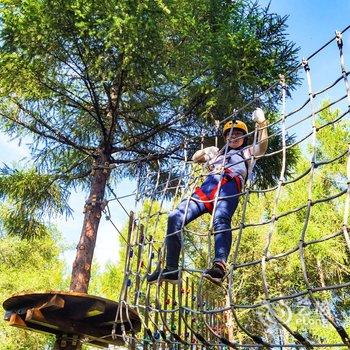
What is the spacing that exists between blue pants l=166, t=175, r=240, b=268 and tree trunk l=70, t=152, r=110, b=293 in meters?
1.81

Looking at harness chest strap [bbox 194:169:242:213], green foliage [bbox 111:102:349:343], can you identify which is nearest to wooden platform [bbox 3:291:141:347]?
harness chest strap [bbox 194:169:242:213]

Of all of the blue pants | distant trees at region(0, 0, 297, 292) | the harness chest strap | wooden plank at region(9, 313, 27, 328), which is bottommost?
wooden plank at region(9, 313, 27, 328)

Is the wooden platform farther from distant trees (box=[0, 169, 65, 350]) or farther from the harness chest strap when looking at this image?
the harness chest strap

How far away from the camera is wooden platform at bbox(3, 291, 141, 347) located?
3330 mm

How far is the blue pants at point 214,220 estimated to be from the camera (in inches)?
103

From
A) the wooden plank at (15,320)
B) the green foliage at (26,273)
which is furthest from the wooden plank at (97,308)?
the green foliage at (26,273)

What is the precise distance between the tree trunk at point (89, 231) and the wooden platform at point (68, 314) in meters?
0.50

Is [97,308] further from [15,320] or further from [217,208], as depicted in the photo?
[217,208]

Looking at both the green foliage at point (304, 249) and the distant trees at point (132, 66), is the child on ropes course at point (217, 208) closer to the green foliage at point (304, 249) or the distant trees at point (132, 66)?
the distant trees at point (132, 66)

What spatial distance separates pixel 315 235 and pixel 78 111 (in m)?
5.23

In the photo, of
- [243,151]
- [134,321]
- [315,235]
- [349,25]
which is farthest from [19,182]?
[315,235]

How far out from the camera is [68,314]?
360cm

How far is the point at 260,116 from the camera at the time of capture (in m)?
2.93

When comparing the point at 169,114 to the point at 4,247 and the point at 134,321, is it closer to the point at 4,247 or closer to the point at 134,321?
the point at 134,321
